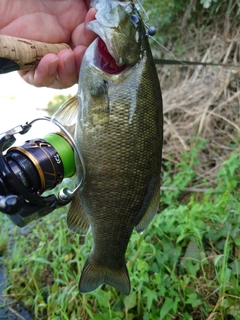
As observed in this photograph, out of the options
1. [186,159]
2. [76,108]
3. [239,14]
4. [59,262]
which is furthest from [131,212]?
[239,14]

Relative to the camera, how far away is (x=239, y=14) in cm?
418

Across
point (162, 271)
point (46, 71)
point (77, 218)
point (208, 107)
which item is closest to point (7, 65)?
point (46, 71)

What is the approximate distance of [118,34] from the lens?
5.42ft

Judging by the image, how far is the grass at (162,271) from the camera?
7.43 feet

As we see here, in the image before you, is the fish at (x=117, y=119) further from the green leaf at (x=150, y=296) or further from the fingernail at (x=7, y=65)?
the green leaf at (x=150, y=296)

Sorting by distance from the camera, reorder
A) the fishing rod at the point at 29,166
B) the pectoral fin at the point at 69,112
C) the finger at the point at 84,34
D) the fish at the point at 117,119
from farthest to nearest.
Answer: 1. the finger at the point at 84,34
2. the pectoral fin at the point at 69,112
3. the fish at the point at 117,119
4. the fishing rod at the point at 29,166

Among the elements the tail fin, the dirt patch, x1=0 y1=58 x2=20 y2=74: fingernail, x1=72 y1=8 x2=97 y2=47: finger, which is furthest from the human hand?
the dirt patch

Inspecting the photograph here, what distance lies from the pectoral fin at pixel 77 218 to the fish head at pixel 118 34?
66 centimetres

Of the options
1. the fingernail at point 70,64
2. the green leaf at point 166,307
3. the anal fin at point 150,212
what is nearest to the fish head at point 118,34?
the fingernail at point 70,64

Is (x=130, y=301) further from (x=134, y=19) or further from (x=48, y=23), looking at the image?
(x=48, y=23)

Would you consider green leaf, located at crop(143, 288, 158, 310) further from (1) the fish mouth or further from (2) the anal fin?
(1) the fish mouth

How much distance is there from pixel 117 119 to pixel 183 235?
3.92 ft

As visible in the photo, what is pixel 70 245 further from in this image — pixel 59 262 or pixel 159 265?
pixel 159 265

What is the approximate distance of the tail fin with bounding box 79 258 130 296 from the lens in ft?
6.23
